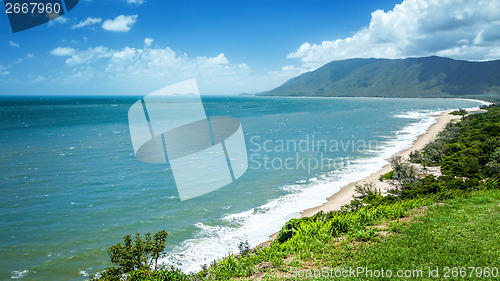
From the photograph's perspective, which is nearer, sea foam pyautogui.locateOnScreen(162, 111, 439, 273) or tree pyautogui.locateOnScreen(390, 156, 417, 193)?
sea foam pyautogui.locateOnScreen(162, 111, 439, 273)

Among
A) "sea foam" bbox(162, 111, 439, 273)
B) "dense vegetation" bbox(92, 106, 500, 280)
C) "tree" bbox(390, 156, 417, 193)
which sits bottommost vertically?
"sea foam" bbox(162, 111, 439, 273)

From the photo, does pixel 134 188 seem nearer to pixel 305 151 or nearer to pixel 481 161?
pixel 305 151

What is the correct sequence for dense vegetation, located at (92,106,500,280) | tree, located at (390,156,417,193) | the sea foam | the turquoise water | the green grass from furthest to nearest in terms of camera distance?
1. tree, located at (390,156,417,193)
2. the turquoise water
3. the sea foam
4. dense vegetation, located at (92,106,500,280)
5. the green grass

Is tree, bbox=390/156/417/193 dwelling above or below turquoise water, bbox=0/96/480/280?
above

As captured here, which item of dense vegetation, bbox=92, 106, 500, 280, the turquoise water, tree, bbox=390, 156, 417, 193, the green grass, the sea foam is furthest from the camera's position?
tree, bbox=390, 156, 417, 193

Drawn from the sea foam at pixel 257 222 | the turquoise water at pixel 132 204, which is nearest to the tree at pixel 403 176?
the sea foam at pixel 257 222

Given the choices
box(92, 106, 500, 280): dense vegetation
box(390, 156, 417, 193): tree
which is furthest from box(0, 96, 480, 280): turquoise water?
box(92, 106, 500, 280): dense vegetation

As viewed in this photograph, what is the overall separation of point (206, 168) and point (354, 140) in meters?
23.0

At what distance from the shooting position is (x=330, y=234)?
765cm

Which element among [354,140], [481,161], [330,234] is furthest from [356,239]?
[354,140]

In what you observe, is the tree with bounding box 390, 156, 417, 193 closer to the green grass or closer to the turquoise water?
the turquoise water

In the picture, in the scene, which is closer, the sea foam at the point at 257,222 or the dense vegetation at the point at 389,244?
the dense vegetation at the point at 389,244

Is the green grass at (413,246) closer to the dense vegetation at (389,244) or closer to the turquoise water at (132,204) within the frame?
the dense vegetation at (389,244)

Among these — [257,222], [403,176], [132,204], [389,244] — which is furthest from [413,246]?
[132,204]
